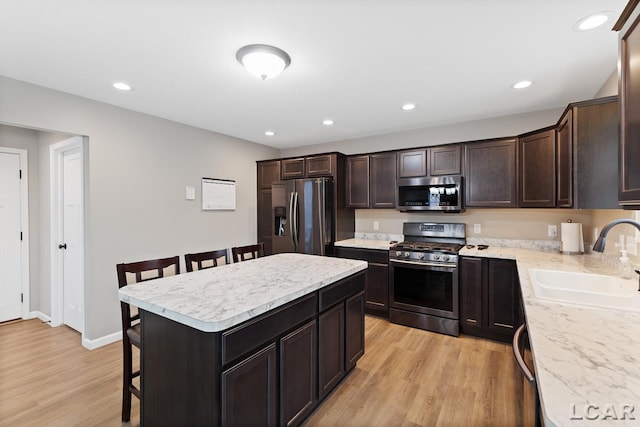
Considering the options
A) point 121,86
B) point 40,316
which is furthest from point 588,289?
point 40,316

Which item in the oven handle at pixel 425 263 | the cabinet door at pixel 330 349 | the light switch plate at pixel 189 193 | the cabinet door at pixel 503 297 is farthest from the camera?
the light switch plate at pixel 189 193

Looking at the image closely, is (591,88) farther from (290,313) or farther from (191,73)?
(191,73)

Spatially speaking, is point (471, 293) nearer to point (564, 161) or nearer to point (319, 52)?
point (564, 161)

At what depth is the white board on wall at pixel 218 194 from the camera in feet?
13.1

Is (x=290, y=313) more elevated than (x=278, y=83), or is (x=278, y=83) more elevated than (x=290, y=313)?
(x=278, y=83)

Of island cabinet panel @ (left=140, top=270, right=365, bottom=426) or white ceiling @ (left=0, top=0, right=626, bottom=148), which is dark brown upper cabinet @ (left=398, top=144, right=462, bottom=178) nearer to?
white ceiling @ (left=0, top=0, right=626, bottom=148)

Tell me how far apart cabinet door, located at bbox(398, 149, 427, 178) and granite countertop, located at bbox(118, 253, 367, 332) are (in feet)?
6.21

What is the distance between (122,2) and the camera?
5.08ft

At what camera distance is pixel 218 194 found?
13.7ft

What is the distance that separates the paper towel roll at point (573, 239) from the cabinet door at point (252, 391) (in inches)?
125

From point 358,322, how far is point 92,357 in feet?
8.50

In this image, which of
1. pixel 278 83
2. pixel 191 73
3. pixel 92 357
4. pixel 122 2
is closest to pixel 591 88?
pixel 278 83

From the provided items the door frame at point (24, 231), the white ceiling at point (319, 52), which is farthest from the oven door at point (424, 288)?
the door frame at point (24, 231)

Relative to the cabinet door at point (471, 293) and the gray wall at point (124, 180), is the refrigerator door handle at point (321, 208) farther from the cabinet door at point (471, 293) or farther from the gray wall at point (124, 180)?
the cabinet door at point (471, 293)
